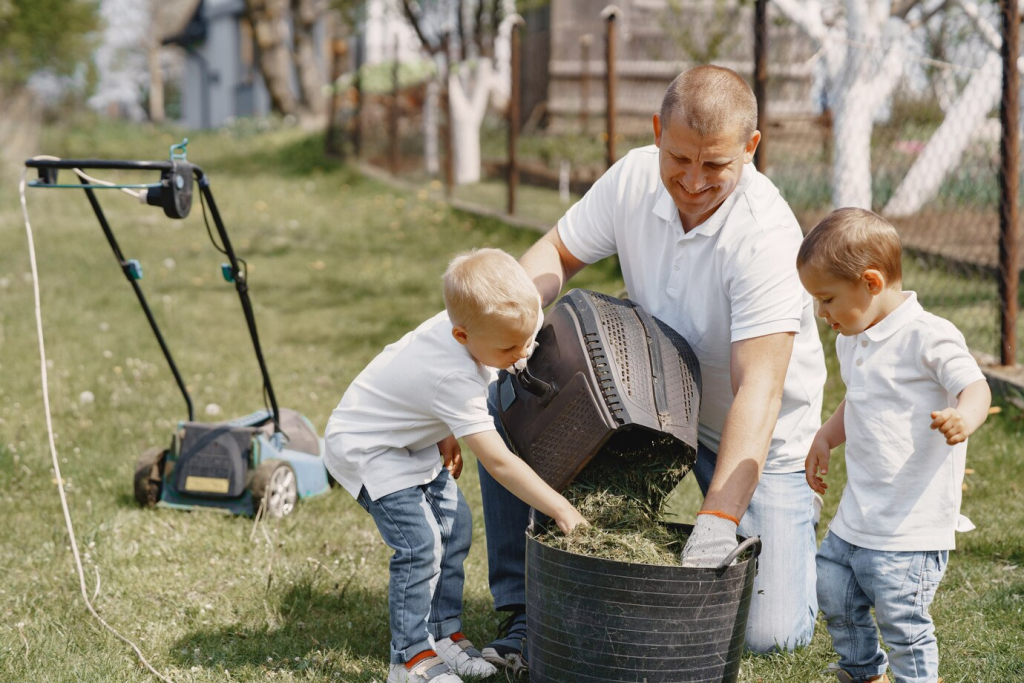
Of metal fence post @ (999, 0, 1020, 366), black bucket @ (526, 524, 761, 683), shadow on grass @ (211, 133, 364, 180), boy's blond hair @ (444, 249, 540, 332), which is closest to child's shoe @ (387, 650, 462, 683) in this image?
black bucket @ (526, 524, 761, 683)

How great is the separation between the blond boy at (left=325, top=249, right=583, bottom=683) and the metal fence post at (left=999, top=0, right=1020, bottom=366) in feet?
10.2

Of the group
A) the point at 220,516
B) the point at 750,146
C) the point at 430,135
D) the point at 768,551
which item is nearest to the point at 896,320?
the point at 750,146

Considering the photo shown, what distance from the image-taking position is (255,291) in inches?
378

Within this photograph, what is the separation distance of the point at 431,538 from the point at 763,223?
1269 millimetres

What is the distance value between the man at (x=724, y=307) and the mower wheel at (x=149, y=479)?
1.72 metres

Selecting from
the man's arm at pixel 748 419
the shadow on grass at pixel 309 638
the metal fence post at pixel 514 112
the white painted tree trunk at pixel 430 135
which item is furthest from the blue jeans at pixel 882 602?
the white painted tree trunk at pixel 430 135

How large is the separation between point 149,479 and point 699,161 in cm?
266

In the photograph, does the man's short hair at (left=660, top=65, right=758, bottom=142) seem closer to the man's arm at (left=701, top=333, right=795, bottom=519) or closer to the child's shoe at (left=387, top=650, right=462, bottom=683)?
the man's arm at (left=701, top=333, right=795, bottom=519)

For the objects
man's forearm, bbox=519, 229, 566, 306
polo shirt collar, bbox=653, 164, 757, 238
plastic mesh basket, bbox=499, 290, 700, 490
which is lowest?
plastic mesh basket, bbox=499, 290, 700, 490

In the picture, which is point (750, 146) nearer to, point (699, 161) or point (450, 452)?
point (699, 161)

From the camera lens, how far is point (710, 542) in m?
2.62

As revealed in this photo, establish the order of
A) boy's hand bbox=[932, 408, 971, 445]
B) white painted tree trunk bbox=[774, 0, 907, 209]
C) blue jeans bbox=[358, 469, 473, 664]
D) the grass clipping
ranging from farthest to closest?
white painted tree trunk bbox=[774, 0, 907, 209] < blue jeans bbox=[358, 469, 473, 664] < the grass clipping < boy's hand bbox=[932, 408, 971, 445]

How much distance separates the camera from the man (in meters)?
2.85

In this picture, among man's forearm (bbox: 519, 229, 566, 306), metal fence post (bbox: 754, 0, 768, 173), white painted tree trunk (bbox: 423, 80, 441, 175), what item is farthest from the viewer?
white painted tree trunk (bbox: 423, 80, 441, 175)
